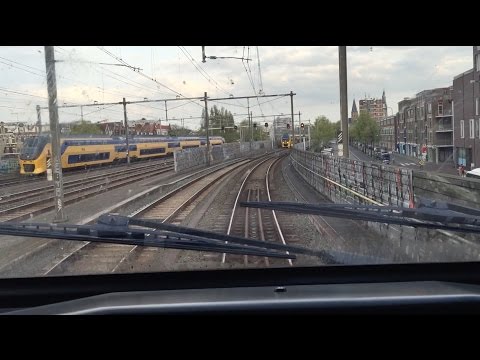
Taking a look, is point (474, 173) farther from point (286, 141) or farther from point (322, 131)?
point (286, 141)

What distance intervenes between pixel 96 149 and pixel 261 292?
2.83 m

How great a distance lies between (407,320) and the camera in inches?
89.3

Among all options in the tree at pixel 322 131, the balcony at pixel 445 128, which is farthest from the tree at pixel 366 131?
the balcony at pixel 445 128

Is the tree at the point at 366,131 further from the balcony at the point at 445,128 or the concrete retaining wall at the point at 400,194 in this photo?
the balcony at the point at 445,128

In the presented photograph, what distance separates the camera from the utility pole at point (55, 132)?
137 inches

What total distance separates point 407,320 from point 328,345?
1.28 ft

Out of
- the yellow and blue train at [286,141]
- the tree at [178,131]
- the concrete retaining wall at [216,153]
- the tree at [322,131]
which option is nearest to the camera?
the tree at [322,131]

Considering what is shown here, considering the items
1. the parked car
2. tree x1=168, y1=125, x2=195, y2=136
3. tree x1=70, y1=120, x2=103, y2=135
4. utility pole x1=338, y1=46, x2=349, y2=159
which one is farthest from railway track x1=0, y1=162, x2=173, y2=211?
the parked car

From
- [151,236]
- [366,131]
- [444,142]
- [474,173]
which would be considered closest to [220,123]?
[366,131]

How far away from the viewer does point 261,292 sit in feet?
8.30

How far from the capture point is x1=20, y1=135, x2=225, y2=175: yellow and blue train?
12.9ft

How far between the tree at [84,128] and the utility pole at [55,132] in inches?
6.8
